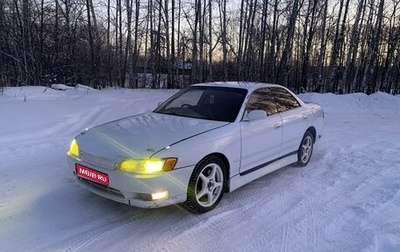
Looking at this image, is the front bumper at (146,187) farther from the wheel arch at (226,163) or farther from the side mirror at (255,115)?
the side mirror at (255,115)

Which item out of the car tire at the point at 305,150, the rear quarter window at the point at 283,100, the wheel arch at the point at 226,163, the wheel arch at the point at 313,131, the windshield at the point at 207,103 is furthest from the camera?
the wheel arch at the point at 313,131

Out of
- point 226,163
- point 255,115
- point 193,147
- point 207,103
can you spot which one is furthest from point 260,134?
point 193,147

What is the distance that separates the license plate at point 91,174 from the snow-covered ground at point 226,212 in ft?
1.36

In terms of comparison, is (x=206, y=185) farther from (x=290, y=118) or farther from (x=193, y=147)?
(x=290, y=118)

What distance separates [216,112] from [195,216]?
143 cm

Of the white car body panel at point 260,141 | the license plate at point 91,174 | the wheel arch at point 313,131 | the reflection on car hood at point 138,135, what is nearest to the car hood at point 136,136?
the reflection on car hood at point 138,135

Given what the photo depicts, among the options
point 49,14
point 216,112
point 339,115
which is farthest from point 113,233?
point 49,14

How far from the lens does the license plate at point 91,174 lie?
3.47 meters

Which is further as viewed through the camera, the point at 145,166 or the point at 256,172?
the point at 256,172

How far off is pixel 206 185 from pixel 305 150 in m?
2.60

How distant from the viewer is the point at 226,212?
12.8 feet

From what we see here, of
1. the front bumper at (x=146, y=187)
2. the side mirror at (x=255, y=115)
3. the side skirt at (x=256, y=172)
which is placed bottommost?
the side skirt at (x=256, y=172)

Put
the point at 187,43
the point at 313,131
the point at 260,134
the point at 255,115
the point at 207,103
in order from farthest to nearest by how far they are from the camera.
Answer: the point at 187,43, the point at 313,131, the point at 207,103, the point at 260,134, the point at 255,115

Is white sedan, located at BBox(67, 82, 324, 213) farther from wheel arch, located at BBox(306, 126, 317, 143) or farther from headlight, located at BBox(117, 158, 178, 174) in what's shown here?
wheel arch, located at BBox(306, 126, 317, 143)
